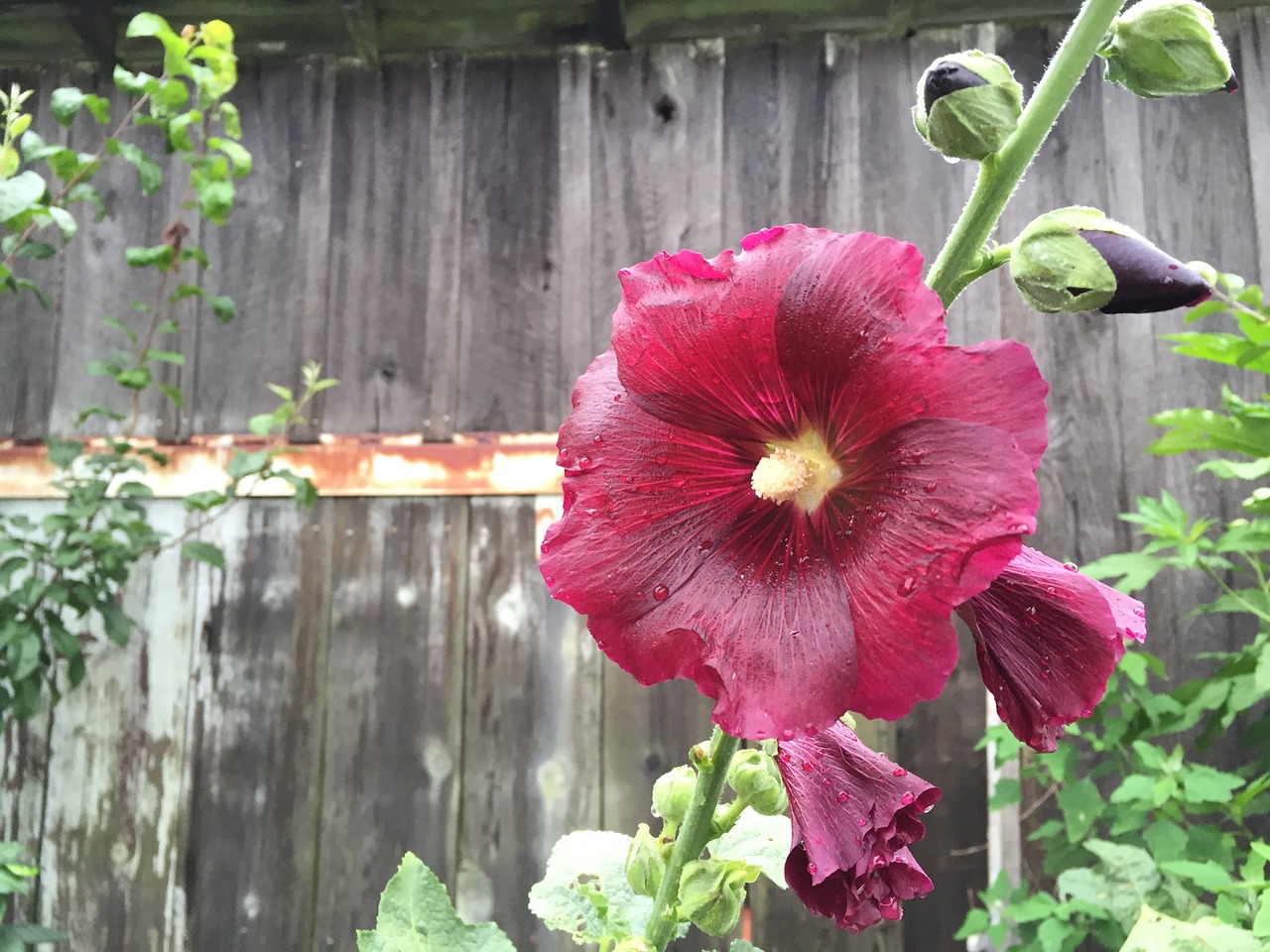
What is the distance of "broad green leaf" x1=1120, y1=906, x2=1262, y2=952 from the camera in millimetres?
489

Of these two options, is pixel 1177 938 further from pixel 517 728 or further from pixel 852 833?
pixel 517 728

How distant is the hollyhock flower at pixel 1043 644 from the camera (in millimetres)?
301

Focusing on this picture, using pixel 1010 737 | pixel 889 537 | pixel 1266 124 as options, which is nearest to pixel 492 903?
pixel 1010 737

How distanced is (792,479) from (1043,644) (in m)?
0.10

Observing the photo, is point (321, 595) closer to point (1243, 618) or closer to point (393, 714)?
point (393, 714)

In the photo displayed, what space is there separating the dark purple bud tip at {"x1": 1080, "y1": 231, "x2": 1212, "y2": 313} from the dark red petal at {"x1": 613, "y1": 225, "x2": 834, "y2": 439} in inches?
3.8

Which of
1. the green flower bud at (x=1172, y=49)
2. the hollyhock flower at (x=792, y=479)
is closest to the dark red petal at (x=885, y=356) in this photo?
the hollyhock flower at (x=792, y=479)

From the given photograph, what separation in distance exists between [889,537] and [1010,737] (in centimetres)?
94

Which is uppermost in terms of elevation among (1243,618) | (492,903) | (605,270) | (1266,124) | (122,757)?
(1266,124)

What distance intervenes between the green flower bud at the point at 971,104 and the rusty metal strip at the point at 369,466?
107cm

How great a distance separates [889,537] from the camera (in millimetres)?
282

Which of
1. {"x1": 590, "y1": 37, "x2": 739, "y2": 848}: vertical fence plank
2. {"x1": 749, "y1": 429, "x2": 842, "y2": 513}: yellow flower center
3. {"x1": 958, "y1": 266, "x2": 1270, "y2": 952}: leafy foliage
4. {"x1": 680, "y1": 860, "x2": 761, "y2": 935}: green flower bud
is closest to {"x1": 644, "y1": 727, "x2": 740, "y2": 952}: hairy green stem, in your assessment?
{"x1": 680, "y1": 860, "x2": 761, "y2": 935}: green flower bud

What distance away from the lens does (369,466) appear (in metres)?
1.41

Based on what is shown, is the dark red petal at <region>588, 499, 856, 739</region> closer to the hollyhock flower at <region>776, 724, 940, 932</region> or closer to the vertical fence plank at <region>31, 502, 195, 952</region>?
the hollyhock flower at <region>776, 724, 940, 932</region>
